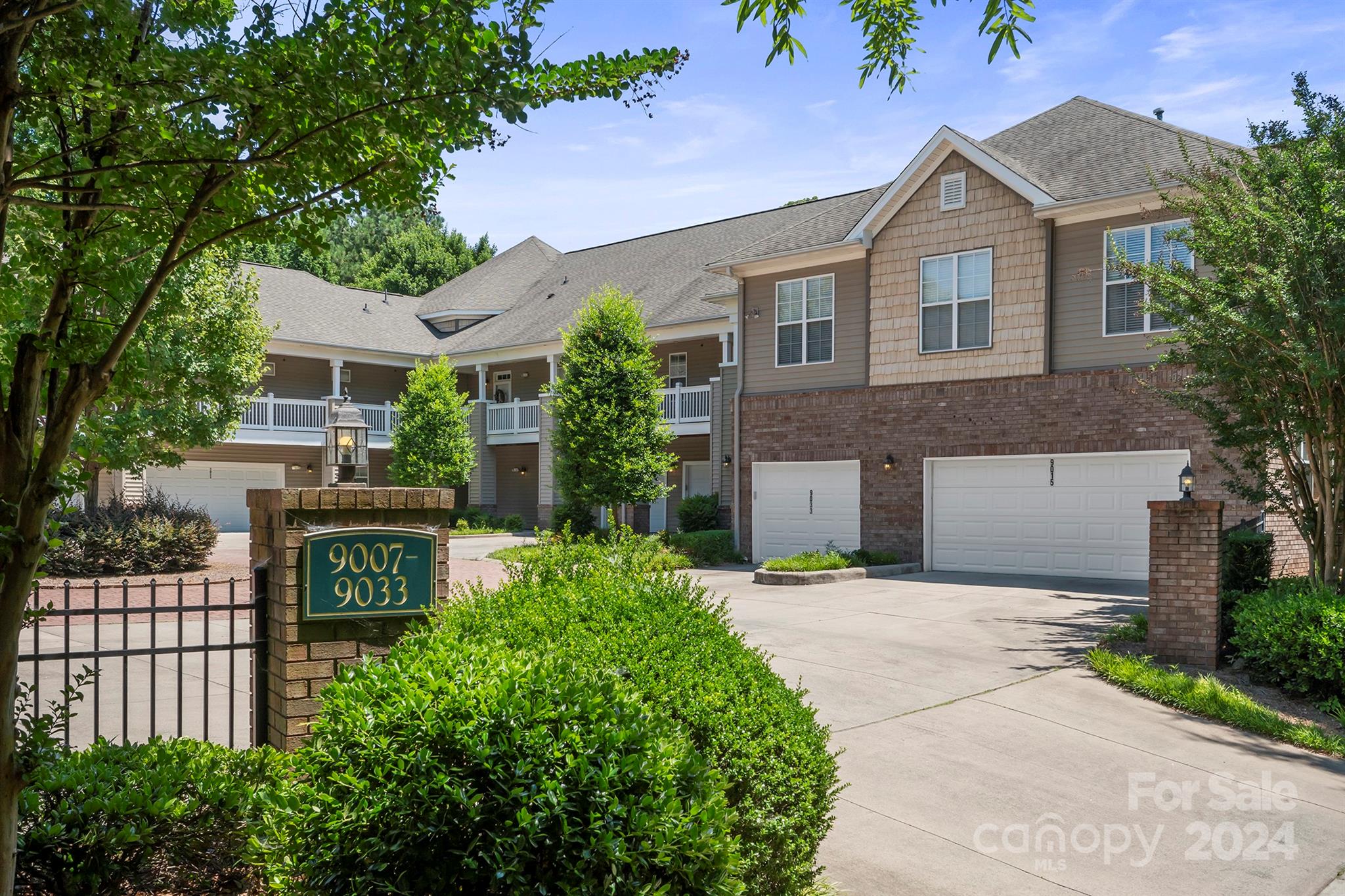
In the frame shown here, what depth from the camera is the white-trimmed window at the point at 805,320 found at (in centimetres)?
2016

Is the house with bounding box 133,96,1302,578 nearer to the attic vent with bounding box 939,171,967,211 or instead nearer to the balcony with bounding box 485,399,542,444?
the attic vent with bounding box 939,171,967,211

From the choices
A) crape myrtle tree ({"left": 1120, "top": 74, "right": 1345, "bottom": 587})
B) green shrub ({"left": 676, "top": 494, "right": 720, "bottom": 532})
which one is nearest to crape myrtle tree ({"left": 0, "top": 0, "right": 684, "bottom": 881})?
crape myrtle tree ({"left": 1120, "top": 74, "right": 1345, "bottom": 587})

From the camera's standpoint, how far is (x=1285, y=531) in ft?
51.3

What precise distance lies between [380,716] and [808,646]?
24.8 ft

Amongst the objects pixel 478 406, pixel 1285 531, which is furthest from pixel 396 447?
pixel 1285 531

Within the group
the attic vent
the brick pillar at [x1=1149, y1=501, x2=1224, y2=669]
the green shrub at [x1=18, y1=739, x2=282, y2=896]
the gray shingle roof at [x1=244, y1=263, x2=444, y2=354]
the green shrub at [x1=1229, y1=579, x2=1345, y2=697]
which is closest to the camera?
the green shrub at [x1=18, y1=739, x2=282, y2=896]

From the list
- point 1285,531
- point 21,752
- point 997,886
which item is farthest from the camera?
point 1285,531

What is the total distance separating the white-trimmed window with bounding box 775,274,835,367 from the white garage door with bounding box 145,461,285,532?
16.0 meters

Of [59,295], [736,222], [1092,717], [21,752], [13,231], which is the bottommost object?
[1092,717]

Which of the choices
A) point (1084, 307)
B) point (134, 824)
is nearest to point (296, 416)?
point (1084, 307)

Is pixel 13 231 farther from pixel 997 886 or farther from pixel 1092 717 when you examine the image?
pixel 1092 717

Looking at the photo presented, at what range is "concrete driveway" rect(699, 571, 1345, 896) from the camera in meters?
5.00

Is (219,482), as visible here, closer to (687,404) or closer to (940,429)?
(687,404)

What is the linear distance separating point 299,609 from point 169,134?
2.29m
